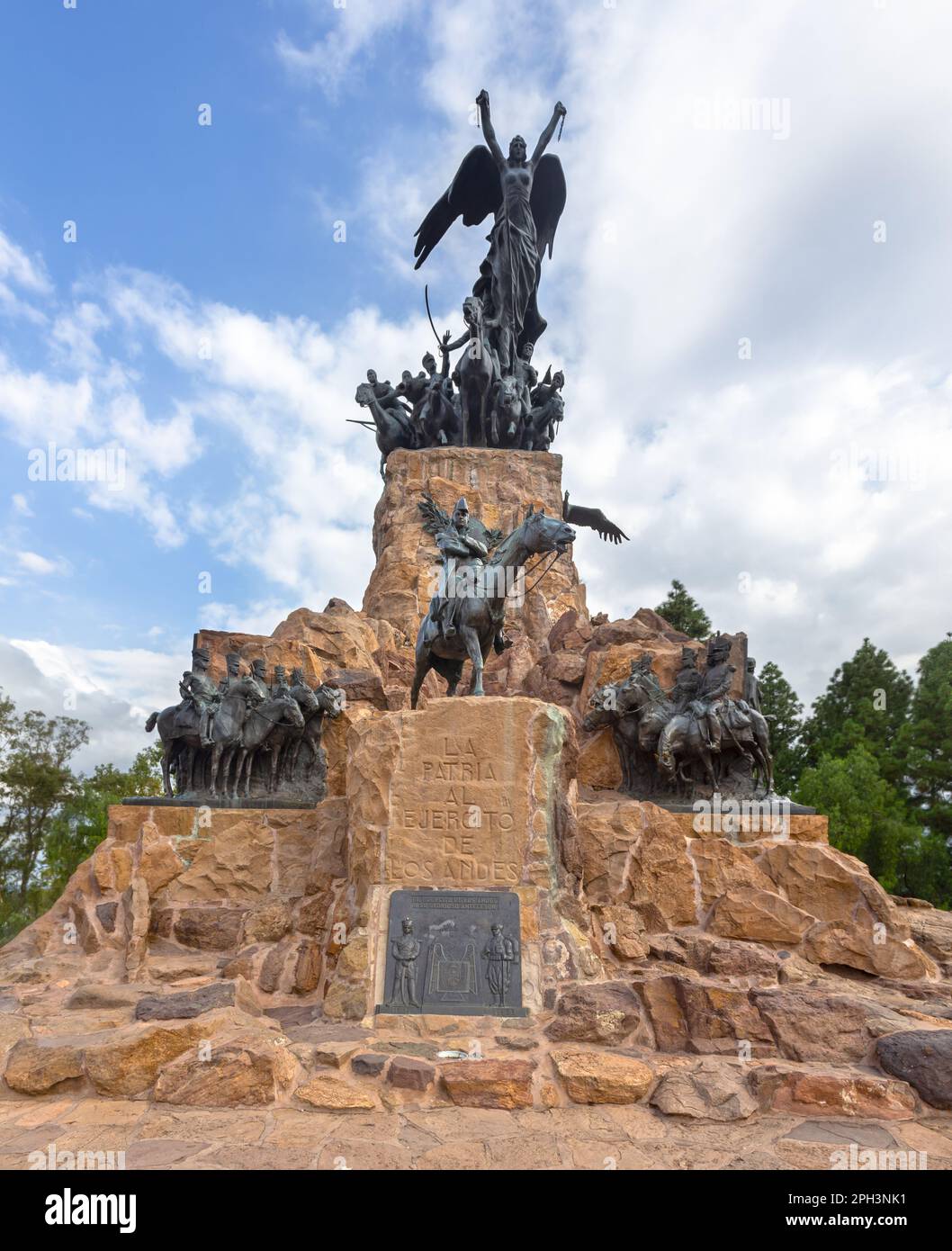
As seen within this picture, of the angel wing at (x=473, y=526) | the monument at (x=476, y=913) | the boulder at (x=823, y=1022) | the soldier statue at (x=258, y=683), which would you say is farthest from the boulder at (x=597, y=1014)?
the soldier statue at (x=258, y=683)

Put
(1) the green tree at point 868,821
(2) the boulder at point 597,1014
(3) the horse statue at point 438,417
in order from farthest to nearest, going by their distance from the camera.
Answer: (1) the green tree at point 868,821 → (3) the horse statue at point 438,417 → (2) the boulder at point 597,1014

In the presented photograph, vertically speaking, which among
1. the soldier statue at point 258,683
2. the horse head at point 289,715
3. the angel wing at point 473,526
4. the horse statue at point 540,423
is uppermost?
the horse statue at point 540,423

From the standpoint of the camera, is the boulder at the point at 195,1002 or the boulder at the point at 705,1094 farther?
the boulder at the point at 195,1002

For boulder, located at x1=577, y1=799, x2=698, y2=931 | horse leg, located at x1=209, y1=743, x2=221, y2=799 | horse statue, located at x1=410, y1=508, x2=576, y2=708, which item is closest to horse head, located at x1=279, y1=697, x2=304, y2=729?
horse leg, located at x1=209, y1=743, x2=221, y2=799

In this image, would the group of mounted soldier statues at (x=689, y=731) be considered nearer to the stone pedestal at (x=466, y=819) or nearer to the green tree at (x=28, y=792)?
the stone pedestal at (x=466, y=819)

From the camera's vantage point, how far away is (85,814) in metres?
23.0

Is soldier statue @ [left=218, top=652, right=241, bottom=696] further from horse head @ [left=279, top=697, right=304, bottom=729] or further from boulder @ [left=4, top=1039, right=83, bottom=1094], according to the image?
boulder @ [left=4, top=1039, right=83, bottom=1094]

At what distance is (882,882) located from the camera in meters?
18.8

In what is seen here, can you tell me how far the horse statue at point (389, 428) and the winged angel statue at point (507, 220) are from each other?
288 cm

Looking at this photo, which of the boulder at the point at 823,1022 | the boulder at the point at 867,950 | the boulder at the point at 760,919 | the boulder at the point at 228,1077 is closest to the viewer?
the boulder at the point at 228,1077

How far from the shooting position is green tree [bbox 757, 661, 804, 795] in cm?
2588

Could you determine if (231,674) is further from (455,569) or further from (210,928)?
(455,569)

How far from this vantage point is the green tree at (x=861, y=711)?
77.5 feet

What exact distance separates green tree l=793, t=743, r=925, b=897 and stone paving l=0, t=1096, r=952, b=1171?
15.3 meters
